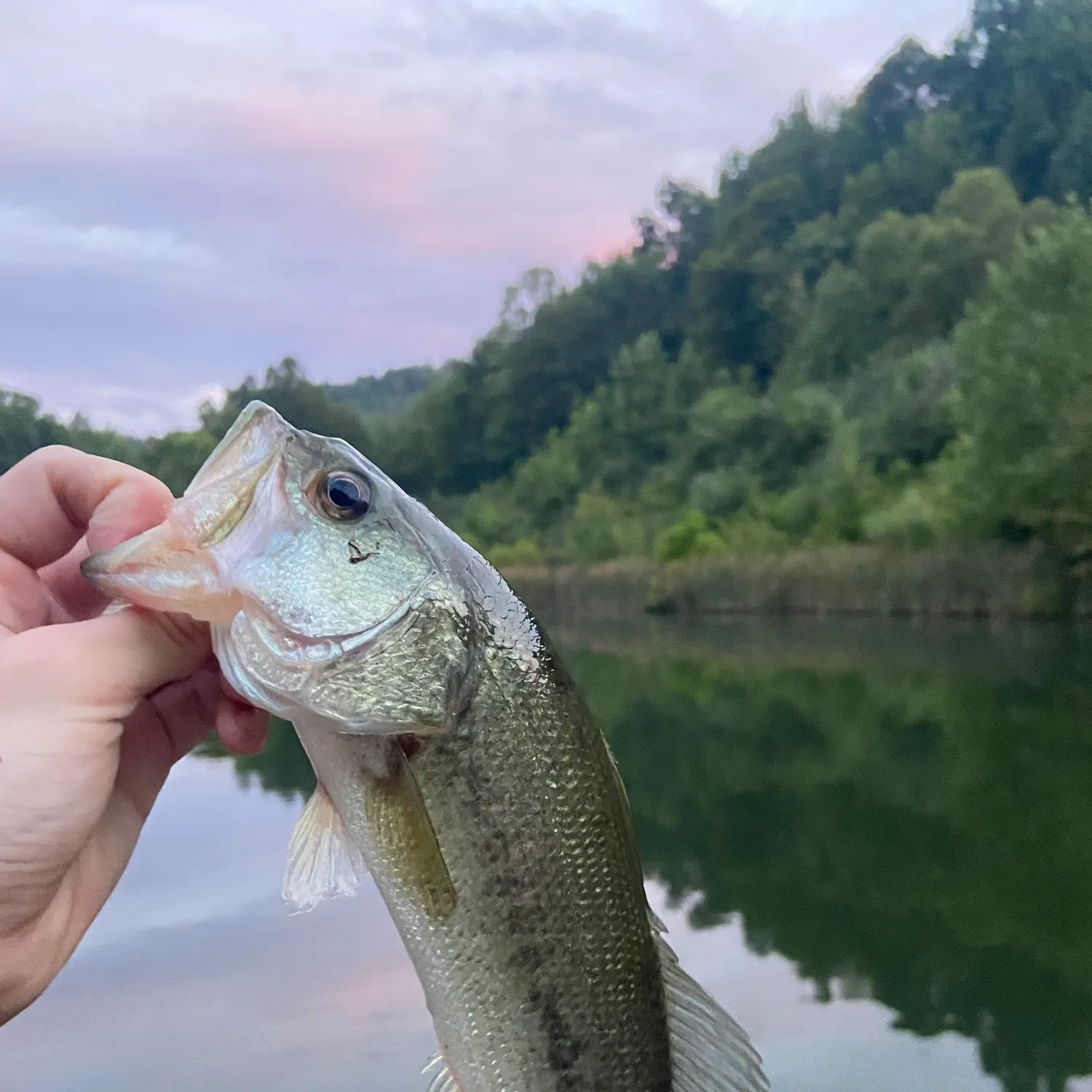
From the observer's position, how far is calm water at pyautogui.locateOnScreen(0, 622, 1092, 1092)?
5723 mm

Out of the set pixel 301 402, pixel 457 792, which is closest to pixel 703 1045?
pixel 457 792

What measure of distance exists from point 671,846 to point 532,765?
8.31 metres

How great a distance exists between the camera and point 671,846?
31.6 ft

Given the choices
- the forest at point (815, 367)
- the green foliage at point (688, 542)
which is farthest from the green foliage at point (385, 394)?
the green foliage at point (688, 542)

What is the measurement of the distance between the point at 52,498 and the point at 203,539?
0.60m

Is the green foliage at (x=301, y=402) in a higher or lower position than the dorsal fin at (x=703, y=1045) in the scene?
higher

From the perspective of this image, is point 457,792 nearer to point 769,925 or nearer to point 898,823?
point 769,925

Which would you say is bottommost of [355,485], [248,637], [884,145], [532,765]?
[532,765]

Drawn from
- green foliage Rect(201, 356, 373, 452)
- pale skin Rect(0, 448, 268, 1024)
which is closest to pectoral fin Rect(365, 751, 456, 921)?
pale skin Rect(0, 448, 268, 1024)

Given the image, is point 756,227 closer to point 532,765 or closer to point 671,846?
point 671,846

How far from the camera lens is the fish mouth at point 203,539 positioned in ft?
5.66

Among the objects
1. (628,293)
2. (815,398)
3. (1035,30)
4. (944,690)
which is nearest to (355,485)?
(944,690)

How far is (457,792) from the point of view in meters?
1.71

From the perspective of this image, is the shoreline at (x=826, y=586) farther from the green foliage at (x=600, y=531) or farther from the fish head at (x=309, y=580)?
the fish head at (x=309, y=580)
